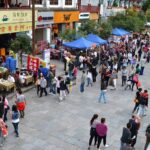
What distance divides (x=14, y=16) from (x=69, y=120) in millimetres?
12788

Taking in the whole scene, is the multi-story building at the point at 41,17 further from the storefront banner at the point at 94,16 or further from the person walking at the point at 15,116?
the person walking at the point at 15,116

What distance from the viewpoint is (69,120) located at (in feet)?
51.8

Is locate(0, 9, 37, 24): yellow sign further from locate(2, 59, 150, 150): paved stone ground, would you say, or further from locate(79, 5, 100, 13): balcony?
locate(79, 5, 100, 13): balcony

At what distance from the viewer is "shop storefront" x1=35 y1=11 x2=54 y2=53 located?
99.8 ft

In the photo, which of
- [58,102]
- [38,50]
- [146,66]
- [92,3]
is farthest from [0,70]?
[92,3]

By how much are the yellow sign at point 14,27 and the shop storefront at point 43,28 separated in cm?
274

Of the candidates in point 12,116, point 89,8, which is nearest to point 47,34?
point 89,8

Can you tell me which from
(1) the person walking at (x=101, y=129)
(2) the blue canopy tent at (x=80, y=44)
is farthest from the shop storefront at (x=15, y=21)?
(1) the person walking at (x=101, y=129)

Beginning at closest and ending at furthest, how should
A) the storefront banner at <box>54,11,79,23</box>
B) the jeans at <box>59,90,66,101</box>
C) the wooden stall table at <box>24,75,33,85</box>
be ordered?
1. the jeans at <box>59,90,66,101</box>
2. the wooden stall table at <box>24,75,33,85</box>
3. the storefront banner at <box>54,11,79,23</box>

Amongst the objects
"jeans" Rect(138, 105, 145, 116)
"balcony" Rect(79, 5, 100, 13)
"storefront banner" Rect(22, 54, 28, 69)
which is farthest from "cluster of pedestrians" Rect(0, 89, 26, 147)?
"balcony" Rect(79, 5, 100, 13)

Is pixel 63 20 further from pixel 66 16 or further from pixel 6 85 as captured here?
pixel 6 85

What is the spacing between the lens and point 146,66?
30047mm

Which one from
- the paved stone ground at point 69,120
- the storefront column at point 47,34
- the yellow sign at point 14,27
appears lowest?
the paved stone ground at point 69,120

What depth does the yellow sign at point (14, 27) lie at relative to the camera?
970 inches
